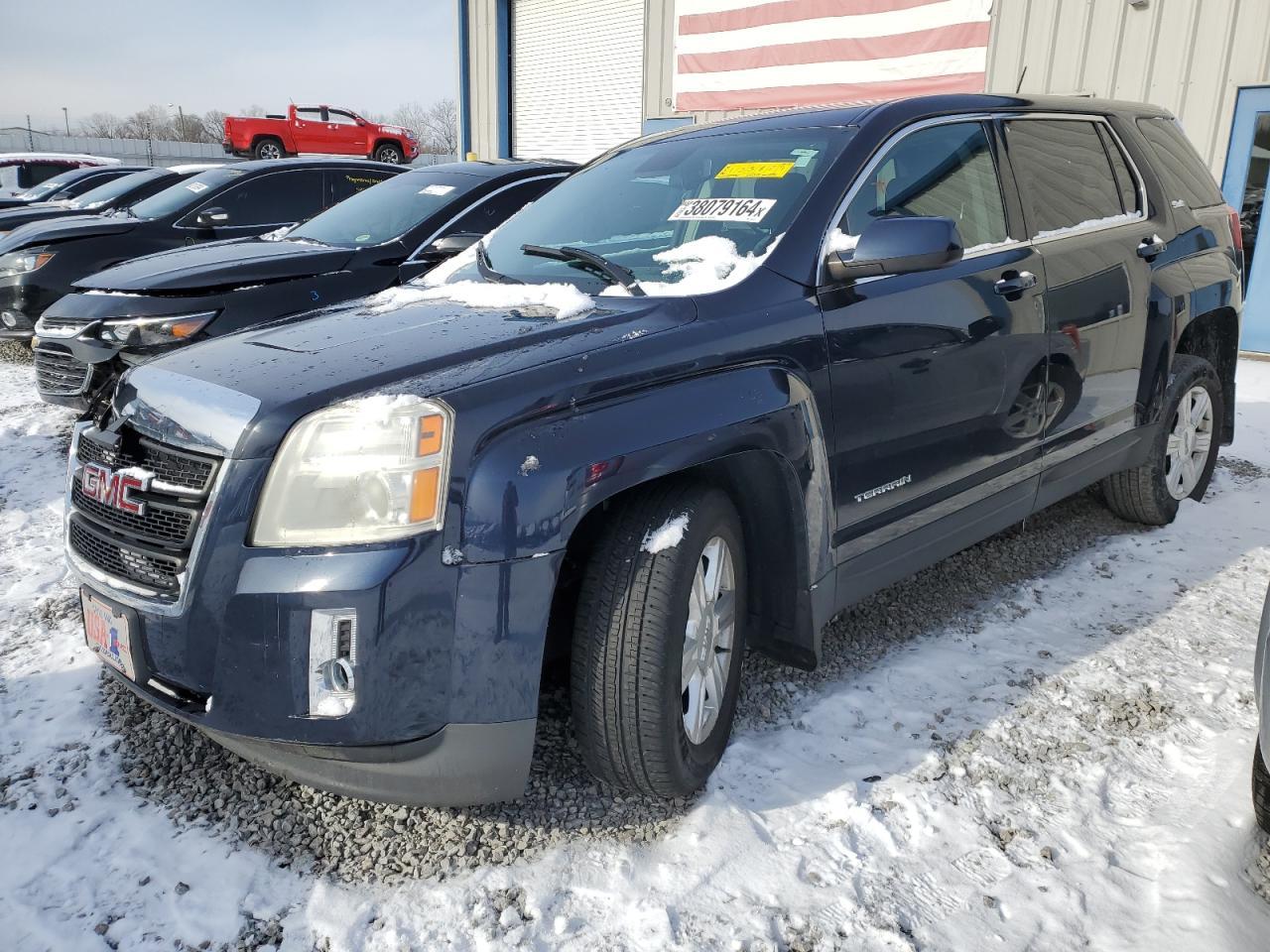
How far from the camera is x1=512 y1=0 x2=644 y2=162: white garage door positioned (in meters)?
13.9

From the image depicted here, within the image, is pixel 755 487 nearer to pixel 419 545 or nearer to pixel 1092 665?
pixel 419 545

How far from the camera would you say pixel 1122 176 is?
4012 millimetres

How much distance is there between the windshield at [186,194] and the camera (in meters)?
7.47

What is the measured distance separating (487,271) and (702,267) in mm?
806

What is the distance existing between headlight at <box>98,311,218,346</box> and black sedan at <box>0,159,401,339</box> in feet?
6.58

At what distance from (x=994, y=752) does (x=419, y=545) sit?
5.76 feet

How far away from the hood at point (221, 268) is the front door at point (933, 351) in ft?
11.0

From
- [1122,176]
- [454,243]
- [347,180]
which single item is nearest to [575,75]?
[347,180]

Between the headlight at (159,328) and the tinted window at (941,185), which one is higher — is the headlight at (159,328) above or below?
below

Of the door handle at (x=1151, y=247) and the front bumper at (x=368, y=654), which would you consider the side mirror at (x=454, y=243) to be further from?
the door handle at (x=1151, y=247)

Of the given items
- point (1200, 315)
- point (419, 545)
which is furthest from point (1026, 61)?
point (419, 545)

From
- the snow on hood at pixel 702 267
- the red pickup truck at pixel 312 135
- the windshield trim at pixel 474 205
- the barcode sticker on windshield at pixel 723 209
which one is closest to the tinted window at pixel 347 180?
the windshield trim at pixel 474 205

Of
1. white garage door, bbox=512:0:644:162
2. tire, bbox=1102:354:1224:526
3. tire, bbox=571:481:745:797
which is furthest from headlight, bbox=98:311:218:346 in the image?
white garage door, bbox=512:0:644:162

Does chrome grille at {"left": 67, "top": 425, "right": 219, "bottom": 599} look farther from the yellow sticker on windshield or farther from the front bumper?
the yellow sticker on windshield
